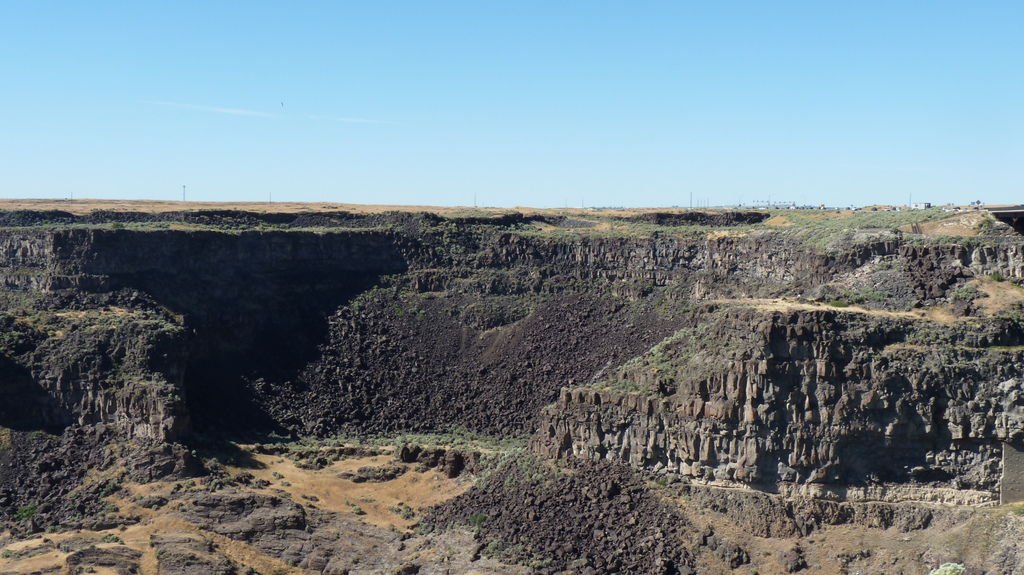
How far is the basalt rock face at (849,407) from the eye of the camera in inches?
3174

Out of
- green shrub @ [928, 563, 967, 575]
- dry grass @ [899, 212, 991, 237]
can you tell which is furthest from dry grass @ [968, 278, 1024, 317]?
green shrub @ [928, 563, 967, 575]

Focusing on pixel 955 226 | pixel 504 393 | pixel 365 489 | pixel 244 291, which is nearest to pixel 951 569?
pixel 955 226

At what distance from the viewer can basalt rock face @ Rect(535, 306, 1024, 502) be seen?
80.6m

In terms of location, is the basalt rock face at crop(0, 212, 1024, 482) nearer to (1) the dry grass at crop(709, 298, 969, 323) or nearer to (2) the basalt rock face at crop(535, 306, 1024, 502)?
(2) the basalt rock face at crop(535, 306, 1024, 502)

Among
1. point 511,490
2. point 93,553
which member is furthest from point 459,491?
point 93,553

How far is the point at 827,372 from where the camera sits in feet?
269

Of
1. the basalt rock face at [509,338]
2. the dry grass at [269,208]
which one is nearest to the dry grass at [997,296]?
the basalt rock face at [509,338]

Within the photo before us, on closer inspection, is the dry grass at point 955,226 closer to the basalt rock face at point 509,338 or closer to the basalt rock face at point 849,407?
the basalt rock face at point 509,338

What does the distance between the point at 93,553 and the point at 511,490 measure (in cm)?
2615

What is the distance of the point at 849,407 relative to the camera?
8156 cm

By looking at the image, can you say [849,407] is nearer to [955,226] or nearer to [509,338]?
[955,226]

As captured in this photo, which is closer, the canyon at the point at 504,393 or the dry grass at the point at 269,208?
the canyon at the point at 504,393

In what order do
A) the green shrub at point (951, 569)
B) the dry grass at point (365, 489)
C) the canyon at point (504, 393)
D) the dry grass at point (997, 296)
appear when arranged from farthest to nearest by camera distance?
the dry grass at point (365, 489)
the dry grass at point (997, 296)
the canyon at point (504, 393)
the green shrub at point (951, 569)

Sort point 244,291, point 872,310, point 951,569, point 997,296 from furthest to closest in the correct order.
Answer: point 244,291
point 997,296
point 872,310
point 951,569
